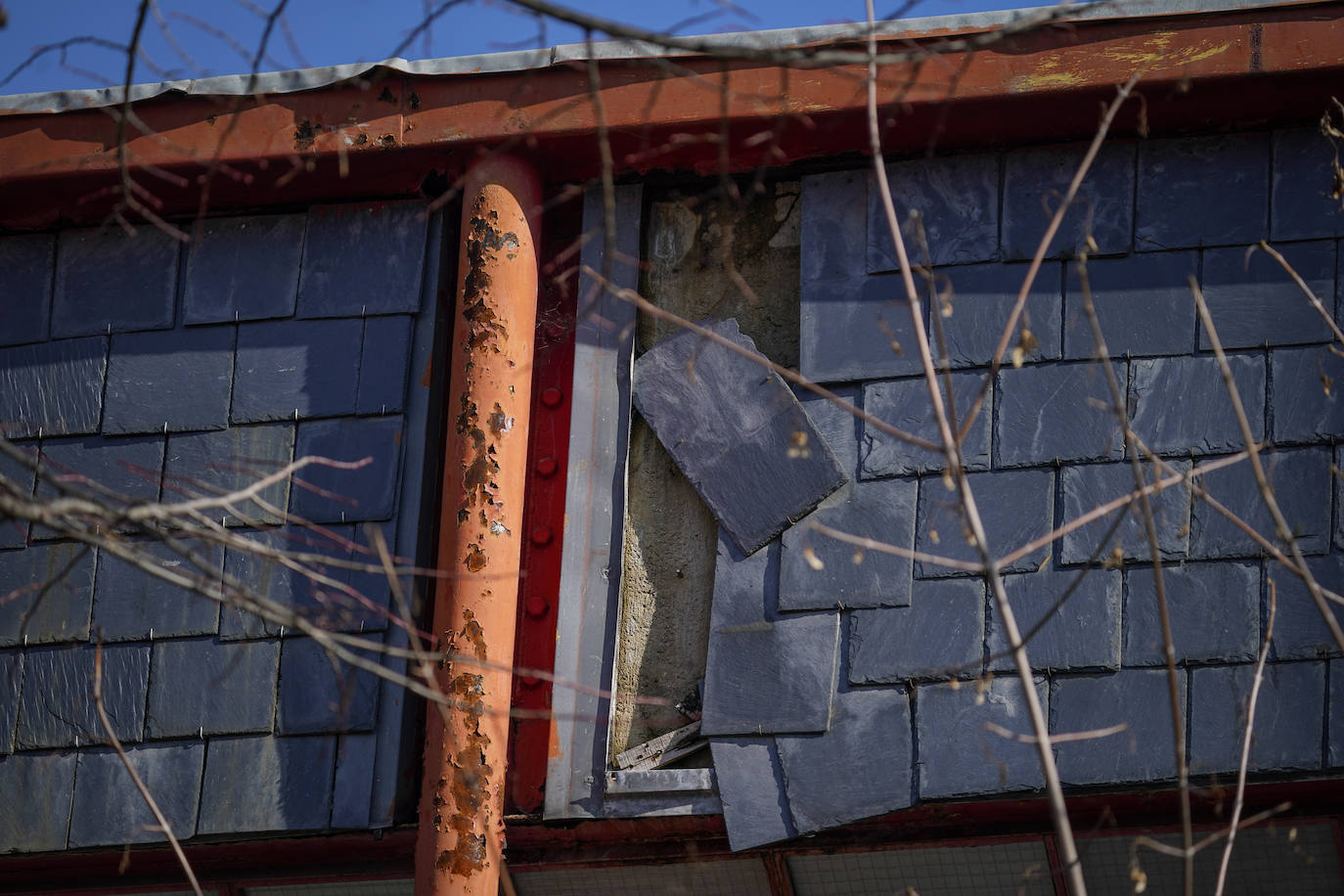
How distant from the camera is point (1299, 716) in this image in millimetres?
3645

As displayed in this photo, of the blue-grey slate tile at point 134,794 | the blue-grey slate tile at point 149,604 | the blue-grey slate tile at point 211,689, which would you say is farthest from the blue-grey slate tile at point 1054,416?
the blue-grey slate tile at point 134,794

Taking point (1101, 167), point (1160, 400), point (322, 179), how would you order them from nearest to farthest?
1. point (1160, 400)
2. point (1101, 167)
3. point (322, 179)

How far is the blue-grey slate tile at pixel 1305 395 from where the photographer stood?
12.6ft

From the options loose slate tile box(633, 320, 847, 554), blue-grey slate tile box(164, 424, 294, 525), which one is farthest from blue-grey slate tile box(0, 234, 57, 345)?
loose slate tile box(633, 320, 847, 554)

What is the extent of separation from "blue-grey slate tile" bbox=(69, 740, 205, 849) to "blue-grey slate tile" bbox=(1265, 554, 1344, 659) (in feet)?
10.8

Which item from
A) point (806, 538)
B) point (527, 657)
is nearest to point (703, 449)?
point (806, 538)

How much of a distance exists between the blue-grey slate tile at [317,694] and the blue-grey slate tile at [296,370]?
794mm

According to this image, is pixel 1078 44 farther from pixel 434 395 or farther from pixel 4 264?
pixel 4 264

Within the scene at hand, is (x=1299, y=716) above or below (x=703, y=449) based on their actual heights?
below

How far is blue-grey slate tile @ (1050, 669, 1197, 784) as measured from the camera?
3.68m

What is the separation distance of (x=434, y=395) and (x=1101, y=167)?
228 cm

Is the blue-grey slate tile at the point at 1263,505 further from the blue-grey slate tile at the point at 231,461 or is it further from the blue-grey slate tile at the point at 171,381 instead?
the blue-grey slate tile at the point at 171,381

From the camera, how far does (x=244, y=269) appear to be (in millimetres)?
4688

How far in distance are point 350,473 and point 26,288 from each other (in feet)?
5.02
